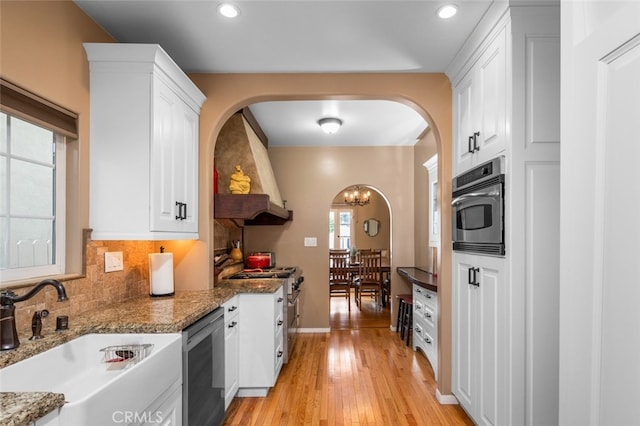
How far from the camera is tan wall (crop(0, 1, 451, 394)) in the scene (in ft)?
5.72

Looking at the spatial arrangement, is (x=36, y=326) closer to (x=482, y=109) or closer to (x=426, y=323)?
(x=482, y=109)

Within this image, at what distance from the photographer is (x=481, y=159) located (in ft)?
7.84

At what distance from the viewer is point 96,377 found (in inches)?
64.8

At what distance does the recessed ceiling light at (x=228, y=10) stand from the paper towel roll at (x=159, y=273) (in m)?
1.59

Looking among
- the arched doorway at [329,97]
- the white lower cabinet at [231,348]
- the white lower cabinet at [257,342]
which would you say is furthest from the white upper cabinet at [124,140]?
the white lower cabinet at [257,342]

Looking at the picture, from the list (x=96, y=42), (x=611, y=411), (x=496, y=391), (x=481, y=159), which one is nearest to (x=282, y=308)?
(x=496, y=391)

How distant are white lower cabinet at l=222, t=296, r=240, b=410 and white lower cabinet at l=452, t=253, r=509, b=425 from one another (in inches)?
65.0

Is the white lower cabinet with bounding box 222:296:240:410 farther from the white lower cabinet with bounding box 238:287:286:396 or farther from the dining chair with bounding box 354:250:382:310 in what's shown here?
the dining chair with bounding box 354:250:382:310

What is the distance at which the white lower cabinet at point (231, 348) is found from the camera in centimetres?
269

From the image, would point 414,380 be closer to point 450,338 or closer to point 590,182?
point 450,338

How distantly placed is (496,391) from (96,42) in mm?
3076

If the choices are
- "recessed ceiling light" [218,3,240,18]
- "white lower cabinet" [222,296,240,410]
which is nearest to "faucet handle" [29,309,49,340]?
"white lower cabinet" [222,296,240,410]

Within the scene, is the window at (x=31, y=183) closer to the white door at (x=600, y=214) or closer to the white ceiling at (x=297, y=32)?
the white ceiling at (x=297, y=32)

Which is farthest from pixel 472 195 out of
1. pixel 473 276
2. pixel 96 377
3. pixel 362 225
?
pixel 362 225
